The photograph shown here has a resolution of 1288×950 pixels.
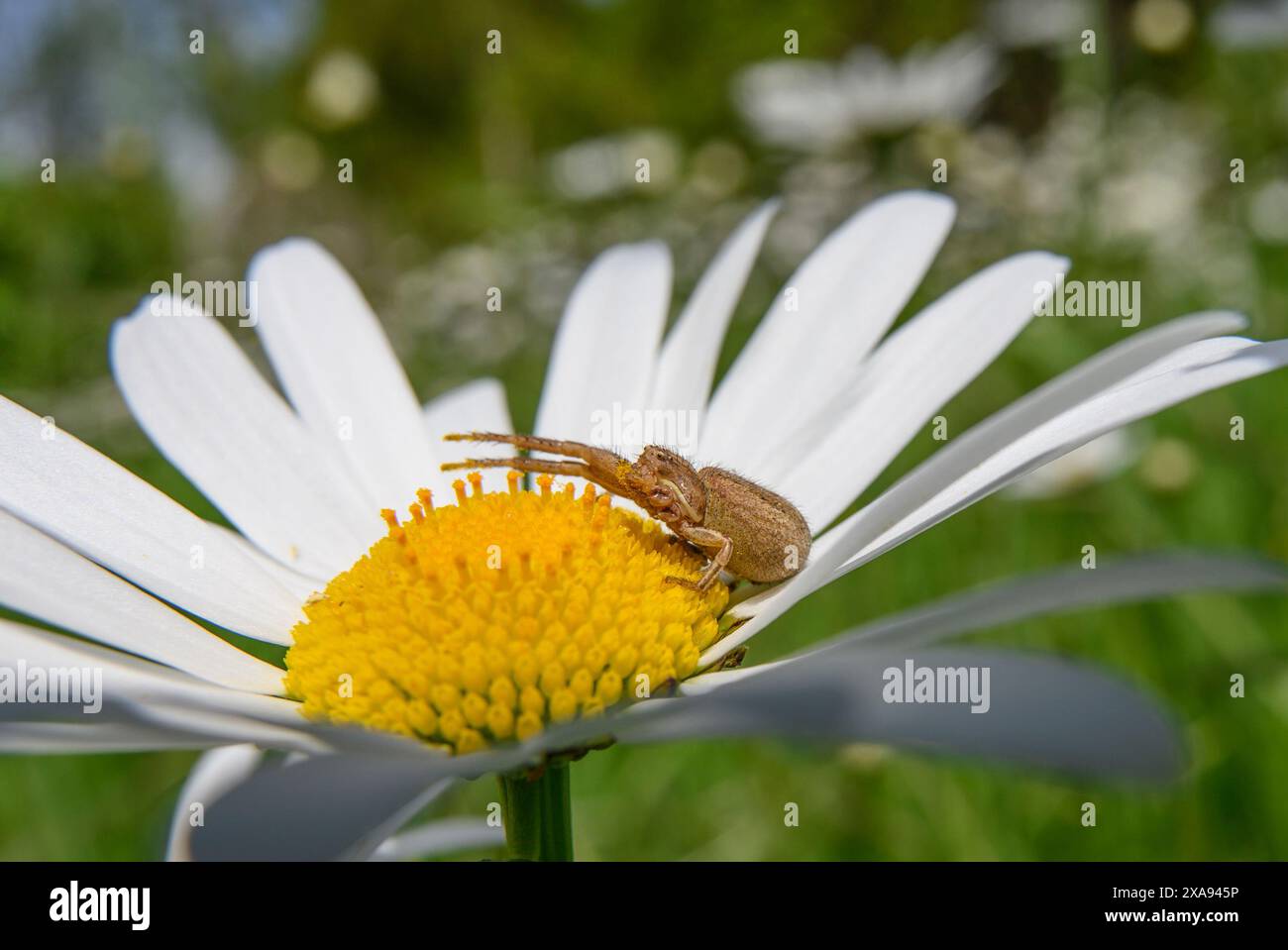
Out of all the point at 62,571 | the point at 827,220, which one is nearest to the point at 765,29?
the point at 827,220

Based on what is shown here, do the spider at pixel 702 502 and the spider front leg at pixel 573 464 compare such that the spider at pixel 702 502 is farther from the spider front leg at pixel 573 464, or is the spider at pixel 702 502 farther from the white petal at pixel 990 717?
the white petal at pixel 990 717

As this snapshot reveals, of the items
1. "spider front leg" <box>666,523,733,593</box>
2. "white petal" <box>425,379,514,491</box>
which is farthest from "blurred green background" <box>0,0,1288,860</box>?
"white petal" <box>425,379,514,491</box>

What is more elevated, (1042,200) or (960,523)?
(1042,200)

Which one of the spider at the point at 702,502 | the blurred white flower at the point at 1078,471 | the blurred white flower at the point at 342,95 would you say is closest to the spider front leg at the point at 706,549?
the spider at the point at 702,502

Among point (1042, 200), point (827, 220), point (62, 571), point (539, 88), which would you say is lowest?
point (62, 571)

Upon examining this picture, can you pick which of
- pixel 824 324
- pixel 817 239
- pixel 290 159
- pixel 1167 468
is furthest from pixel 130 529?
pixel 817 239

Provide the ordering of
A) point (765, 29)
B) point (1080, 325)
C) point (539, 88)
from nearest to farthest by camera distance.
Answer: point (1080, 325), point (539, 88), point (765, 29)

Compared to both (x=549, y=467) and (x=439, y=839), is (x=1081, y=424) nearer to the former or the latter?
(x=549, y=467)
